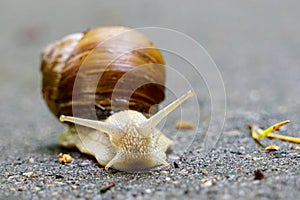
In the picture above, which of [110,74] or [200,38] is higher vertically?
[200,38]

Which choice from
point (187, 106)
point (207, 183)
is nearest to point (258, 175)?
point (207, 183)

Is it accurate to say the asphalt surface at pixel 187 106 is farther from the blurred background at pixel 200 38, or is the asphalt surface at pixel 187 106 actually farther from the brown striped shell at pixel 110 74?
the brown striped shell at pixel 110 74

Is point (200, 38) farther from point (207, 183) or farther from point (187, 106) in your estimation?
point (207, 183)

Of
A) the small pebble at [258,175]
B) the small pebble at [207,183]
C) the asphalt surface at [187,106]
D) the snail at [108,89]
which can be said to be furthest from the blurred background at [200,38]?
the small pebble at [207,183]

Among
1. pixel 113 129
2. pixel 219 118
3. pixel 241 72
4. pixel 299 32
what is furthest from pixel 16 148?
pixel 299 32

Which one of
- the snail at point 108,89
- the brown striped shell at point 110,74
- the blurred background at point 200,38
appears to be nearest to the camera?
the snail at point 108,89

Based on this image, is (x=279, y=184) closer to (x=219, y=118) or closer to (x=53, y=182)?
(x=53, y=182)
